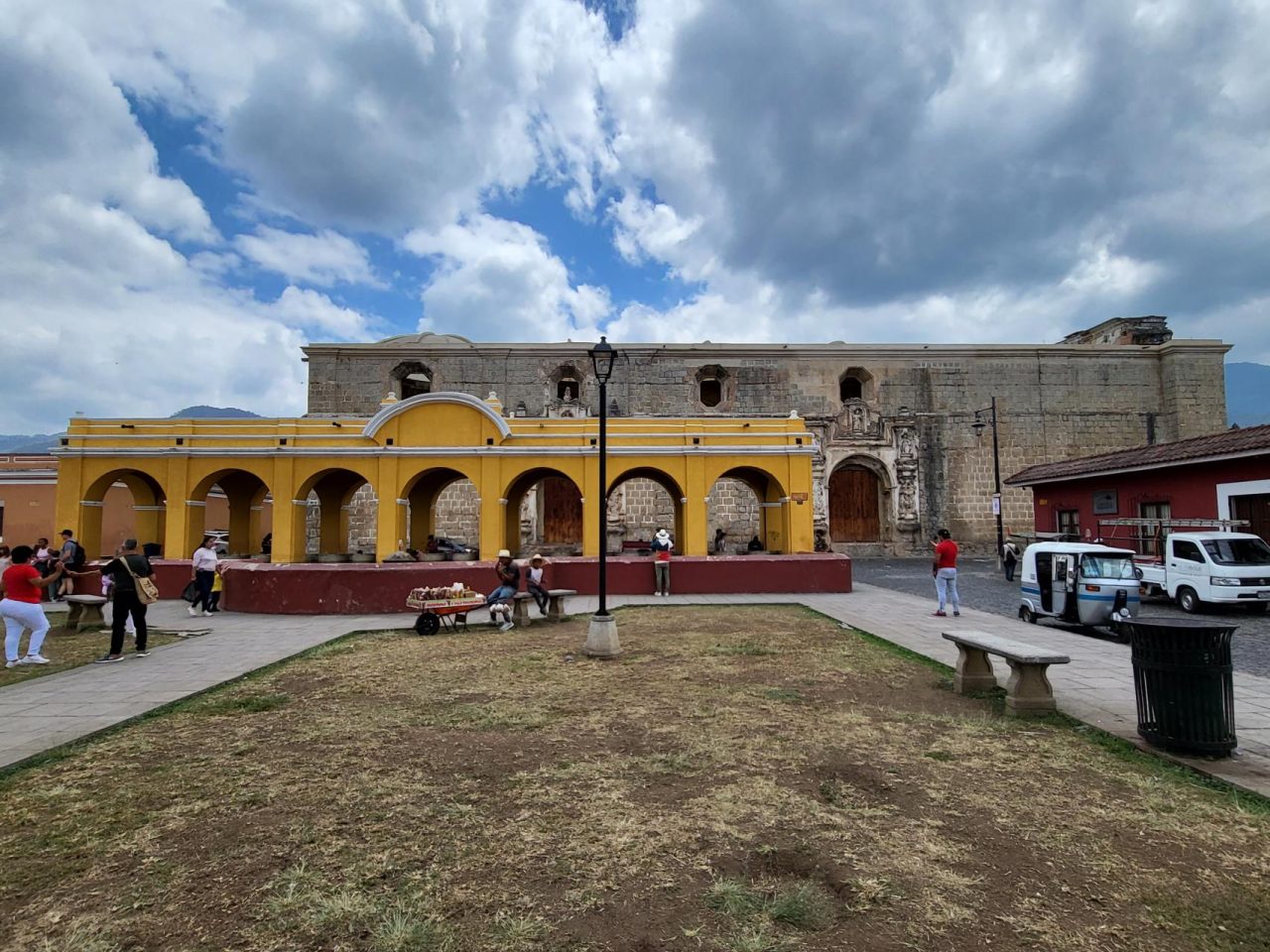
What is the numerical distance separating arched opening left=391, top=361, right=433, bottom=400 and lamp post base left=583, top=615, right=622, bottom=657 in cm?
2358

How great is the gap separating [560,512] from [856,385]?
1565 centimetres

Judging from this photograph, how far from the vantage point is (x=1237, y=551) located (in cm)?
1309

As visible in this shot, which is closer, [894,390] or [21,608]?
[21,608]

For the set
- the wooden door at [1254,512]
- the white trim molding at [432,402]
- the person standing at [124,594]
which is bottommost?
the person standing at [124,594]

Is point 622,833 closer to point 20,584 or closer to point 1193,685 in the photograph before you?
point 1193,685

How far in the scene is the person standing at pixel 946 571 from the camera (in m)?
11.8

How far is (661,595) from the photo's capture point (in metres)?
15.6

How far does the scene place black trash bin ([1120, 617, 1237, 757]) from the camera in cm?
489

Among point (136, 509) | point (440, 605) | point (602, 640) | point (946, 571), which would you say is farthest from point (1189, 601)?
point (136, 509)

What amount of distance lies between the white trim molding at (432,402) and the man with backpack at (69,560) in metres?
6.38

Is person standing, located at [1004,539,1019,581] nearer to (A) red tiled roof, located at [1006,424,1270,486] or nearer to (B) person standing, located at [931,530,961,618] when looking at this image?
(A) red tiled roof, located at [1006,424,1270,486]

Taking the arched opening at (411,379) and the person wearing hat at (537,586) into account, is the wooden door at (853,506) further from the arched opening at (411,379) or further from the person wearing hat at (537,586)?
the person wearing hat at (537,586)

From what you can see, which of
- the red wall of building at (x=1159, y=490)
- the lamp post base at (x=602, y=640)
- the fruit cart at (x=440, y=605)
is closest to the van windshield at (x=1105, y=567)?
the red wall of building at (x=1159, y=490)

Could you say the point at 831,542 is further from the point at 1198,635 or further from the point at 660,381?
the point at 1198,635
